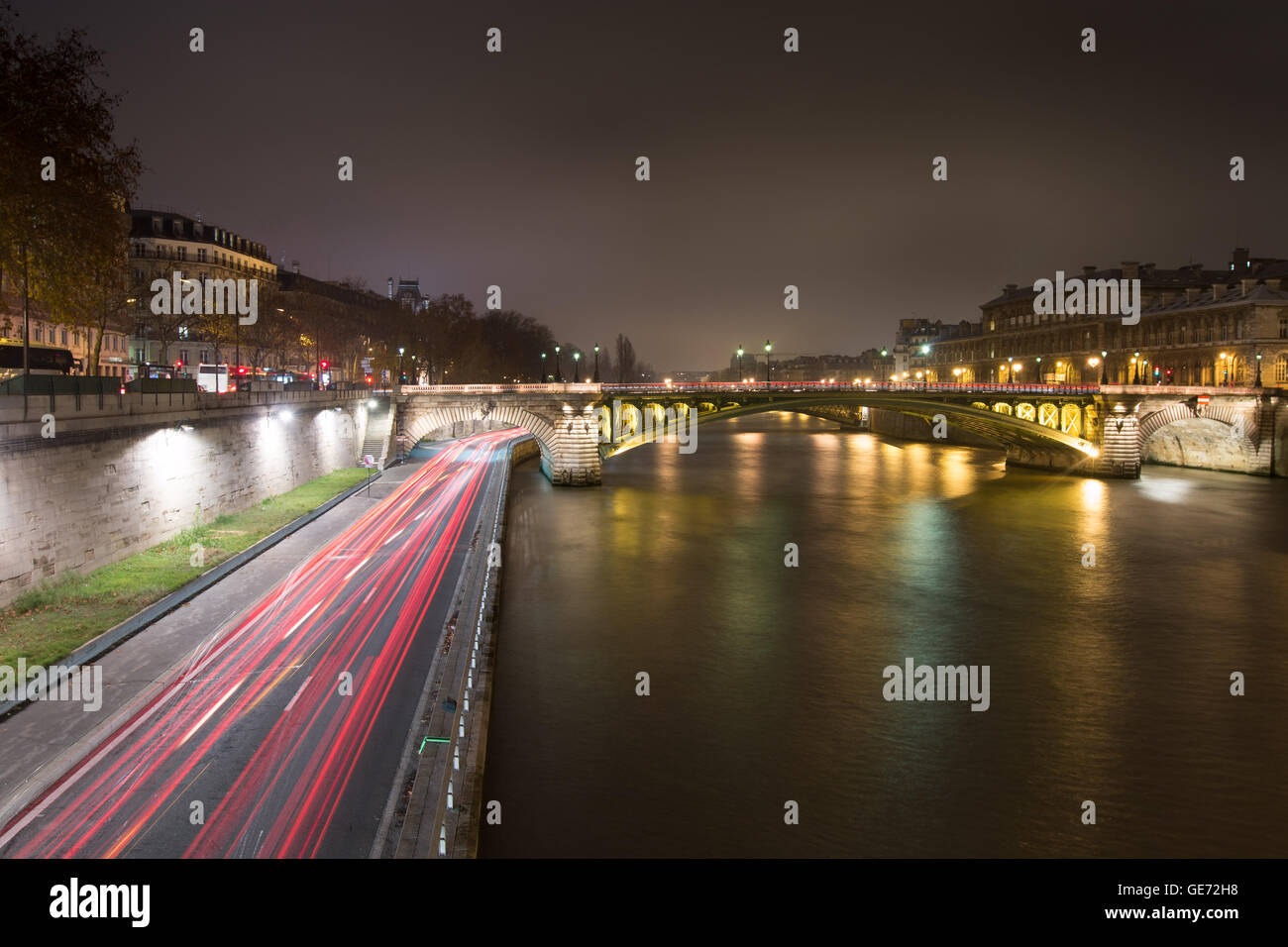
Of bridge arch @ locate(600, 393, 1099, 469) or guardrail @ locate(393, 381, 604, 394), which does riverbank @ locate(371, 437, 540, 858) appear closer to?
guardrail @ locate(393, 381, 604, 394)

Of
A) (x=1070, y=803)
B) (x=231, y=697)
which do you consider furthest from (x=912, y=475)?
(x=231, y=697)

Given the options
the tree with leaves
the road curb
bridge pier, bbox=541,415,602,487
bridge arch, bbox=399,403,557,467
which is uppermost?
the tree with leaves

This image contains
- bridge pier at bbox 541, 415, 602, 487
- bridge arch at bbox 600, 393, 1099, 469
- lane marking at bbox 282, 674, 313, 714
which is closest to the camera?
lane marking at bbox 282, 674, 313, 714

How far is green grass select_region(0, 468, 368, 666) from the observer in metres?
15.2

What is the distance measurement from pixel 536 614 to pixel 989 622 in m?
11.4

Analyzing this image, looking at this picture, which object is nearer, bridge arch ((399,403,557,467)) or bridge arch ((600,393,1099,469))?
bridge arch ((399,403,557,467))

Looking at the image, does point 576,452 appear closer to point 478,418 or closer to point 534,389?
point 534,389

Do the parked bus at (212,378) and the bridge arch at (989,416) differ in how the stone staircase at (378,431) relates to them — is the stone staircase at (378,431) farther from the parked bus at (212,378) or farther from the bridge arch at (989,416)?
the bridge arch at (989,416)

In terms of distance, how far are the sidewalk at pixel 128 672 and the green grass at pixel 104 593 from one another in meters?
0.73

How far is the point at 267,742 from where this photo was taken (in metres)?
12.0

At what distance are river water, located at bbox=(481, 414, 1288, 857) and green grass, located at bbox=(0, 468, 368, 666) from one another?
7514 mm

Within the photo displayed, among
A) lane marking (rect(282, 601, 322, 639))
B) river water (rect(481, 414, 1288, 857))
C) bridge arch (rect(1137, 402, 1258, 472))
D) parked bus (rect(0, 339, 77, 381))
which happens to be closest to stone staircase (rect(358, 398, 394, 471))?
river water (rect(481, 414, 1288, 857))

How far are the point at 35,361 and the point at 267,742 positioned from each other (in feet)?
73.2
